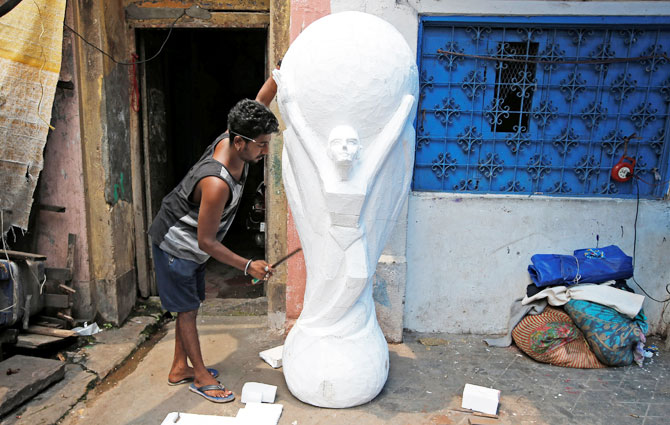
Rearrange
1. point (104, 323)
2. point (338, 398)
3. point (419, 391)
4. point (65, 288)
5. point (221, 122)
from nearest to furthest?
point (338, 398) → point (419, 391) → point (65, 288) → point (104, 323) → point (221, 122)

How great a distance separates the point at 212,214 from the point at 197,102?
4.12m

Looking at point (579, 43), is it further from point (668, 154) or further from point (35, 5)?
point (35, 5)

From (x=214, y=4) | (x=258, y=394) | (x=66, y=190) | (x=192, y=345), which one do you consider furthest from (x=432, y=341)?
(x=214, y=4)

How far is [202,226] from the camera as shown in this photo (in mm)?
2248

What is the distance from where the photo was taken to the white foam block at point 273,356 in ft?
9.45

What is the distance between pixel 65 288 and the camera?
3.16 meters

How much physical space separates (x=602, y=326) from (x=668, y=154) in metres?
1.37

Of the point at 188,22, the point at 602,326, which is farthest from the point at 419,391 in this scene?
the point at 188,22

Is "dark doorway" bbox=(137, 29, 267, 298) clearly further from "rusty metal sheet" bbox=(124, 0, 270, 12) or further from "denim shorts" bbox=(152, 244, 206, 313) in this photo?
"denim shorts" bbox=(152, 244, 206, 313)

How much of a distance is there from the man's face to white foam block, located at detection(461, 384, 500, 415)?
1.70m

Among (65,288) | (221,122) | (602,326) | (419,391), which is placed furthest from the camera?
(221,122)

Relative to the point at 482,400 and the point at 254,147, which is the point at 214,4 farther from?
the point at 482,400

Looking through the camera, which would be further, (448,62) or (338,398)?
(448,62)

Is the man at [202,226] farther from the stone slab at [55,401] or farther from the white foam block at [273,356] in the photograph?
the stone slab at [55,401]
